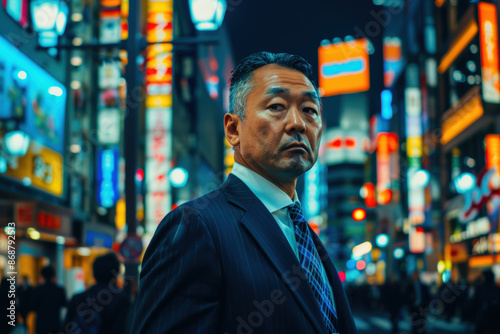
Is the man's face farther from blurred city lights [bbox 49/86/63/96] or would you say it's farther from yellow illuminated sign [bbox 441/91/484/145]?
yellow illuminated sign [bbox 441/91/484/145]

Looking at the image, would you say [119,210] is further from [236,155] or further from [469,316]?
[236,155]

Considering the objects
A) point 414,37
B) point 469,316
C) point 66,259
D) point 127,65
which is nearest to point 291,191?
point 127,65

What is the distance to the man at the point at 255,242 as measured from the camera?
1.81 metres

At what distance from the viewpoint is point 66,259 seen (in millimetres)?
27328

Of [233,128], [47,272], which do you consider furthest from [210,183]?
[233,128]

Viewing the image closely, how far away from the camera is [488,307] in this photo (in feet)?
37.3

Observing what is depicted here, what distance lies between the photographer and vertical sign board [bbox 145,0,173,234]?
107 feet

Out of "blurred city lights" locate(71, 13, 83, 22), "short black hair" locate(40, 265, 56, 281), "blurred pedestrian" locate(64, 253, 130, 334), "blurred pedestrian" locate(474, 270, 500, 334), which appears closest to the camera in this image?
"blurred pedestrian" locate(64, 253, 130, 334)

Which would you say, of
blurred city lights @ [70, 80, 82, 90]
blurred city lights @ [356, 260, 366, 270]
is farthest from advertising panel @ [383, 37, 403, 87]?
blurred city lights @ [70, 80, 82, 90]

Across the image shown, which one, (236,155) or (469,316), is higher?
(236,155)

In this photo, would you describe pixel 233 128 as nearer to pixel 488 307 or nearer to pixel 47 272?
pixel 47 272

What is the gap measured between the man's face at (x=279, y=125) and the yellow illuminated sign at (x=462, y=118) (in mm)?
29684

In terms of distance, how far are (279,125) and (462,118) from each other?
35281 mm

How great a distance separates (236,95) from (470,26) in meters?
33.9
